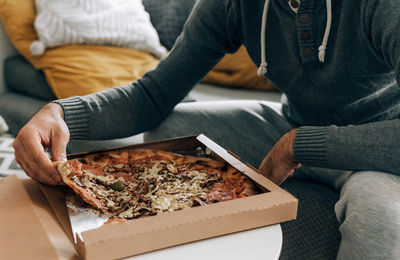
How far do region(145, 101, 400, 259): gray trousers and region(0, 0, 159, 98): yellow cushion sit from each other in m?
0.49

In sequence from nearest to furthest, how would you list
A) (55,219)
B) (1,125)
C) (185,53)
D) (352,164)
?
(55,219) → (352,164) → (185,53) → (1,125)

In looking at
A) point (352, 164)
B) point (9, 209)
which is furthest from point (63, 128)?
point (352, 164)

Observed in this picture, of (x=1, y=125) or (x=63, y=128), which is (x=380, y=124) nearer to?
(x=63, y=128)

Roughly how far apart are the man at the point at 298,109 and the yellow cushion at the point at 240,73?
616 mm

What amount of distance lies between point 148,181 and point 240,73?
1.16m

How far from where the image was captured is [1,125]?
1333 millimetres

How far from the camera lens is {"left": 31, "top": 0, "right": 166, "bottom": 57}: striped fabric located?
1527mm

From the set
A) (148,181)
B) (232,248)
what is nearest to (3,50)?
(148,181)

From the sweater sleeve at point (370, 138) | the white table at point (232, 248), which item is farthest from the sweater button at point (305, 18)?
the white table at point (232, 248)

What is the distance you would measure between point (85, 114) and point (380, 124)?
0.61m

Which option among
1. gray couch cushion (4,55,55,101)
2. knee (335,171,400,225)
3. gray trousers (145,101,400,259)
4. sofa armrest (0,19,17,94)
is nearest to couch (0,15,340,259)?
gray trousers (145,101,400,259)

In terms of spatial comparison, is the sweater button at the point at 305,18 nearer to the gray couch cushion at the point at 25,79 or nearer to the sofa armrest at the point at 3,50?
the gray couch cushion at the point at 25,79

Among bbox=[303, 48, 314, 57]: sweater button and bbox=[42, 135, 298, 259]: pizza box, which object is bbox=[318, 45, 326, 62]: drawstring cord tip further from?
bbox=[42, 135, 298, 259]: pizza box

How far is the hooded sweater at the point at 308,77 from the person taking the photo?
2.62ft
